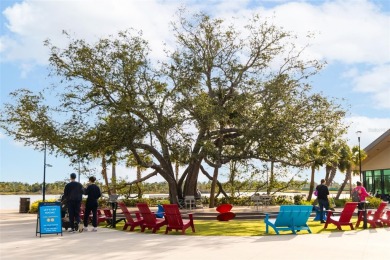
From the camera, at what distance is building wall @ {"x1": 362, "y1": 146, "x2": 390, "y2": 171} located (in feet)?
161

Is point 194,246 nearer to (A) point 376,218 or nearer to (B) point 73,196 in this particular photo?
(B) point 73,196

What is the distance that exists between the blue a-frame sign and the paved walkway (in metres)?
0.24

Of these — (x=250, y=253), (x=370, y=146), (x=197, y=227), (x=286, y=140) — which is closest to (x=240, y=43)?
(x=286, y=140)

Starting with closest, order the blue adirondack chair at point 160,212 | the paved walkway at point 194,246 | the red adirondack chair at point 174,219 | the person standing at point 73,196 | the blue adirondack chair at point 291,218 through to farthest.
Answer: the paved walkway at point 194,246
the blue adirondack chair at point 291,218
the red adirondack chair at point 174,219
the person standing at point 73,196
the blue adirondack chair at point 160,212

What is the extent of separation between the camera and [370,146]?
47.0 meters

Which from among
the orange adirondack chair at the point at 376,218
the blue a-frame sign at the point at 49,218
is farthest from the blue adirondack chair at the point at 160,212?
the orange adirondack chair at the point at 376,218

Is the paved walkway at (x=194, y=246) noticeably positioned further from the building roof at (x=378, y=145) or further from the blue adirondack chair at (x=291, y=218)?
the building roof at (x=378, y=145)

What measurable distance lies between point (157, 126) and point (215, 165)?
13.4ft

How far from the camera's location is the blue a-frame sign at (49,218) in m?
15.0

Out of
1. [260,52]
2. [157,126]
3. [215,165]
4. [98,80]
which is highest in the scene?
[260,52]

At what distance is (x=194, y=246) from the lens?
464 inches

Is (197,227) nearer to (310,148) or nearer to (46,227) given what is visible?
(46,227)

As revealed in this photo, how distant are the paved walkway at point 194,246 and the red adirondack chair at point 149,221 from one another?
0.60 metres

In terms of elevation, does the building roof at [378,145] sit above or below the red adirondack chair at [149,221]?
above
